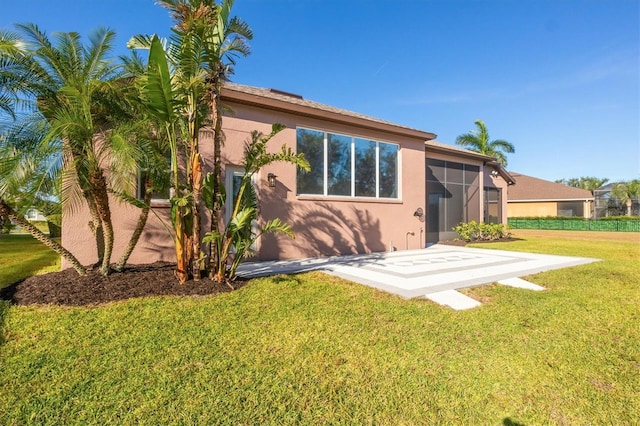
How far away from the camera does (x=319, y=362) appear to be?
324cm

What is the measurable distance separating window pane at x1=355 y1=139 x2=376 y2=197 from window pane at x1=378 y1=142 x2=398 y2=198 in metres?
0.38

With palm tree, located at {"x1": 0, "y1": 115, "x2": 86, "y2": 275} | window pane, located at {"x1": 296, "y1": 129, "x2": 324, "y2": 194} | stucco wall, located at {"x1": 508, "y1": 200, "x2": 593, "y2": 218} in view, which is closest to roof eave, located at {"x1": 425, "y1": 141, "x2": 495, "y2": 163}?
window pane, located at {"x1": 296, "y1": 129, "x2": 324, "y2": 194}

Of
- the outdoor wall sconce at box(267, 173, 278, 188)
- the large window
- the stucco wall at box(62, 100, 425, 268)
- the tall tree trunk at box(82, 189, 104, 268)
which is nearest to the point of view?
the tall tree trunk at box(82, 189, 104, 268)

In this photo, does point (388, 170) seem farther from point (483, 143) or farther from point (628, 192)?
point (628, 192)

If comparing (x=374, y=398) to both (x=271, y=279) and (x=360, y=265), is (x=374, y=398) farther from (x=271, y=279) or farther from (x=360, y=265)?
(x=360, y=265)

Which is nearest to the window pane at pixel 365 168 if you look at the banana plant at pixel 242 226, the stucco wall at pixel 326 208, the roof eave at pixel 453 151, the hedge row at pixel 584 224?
the stucco wall at pixel 326 208

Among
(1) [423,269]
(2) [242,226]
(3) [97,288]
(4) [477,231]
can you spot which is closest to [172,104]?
(2) [242,226]

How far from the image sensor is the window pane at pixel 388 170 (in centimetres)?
1122

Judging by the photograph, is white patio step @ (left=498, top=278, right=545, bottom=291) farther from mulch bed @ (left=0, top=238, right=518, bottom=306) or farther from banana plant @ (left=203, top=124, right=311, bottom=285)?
mulch bed @ (left=0, top=238, right=518, bottom=306)

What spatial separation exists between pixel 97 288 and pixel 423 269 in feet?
22.8

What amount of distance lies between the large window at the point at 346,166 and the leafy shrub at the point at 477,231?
233 inches

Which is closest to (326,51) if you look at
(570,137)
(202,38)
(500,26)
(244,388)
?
(500,26)

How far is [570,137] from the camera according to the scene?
2155cm

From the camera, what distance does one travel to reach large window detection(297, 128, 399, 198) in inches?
376
